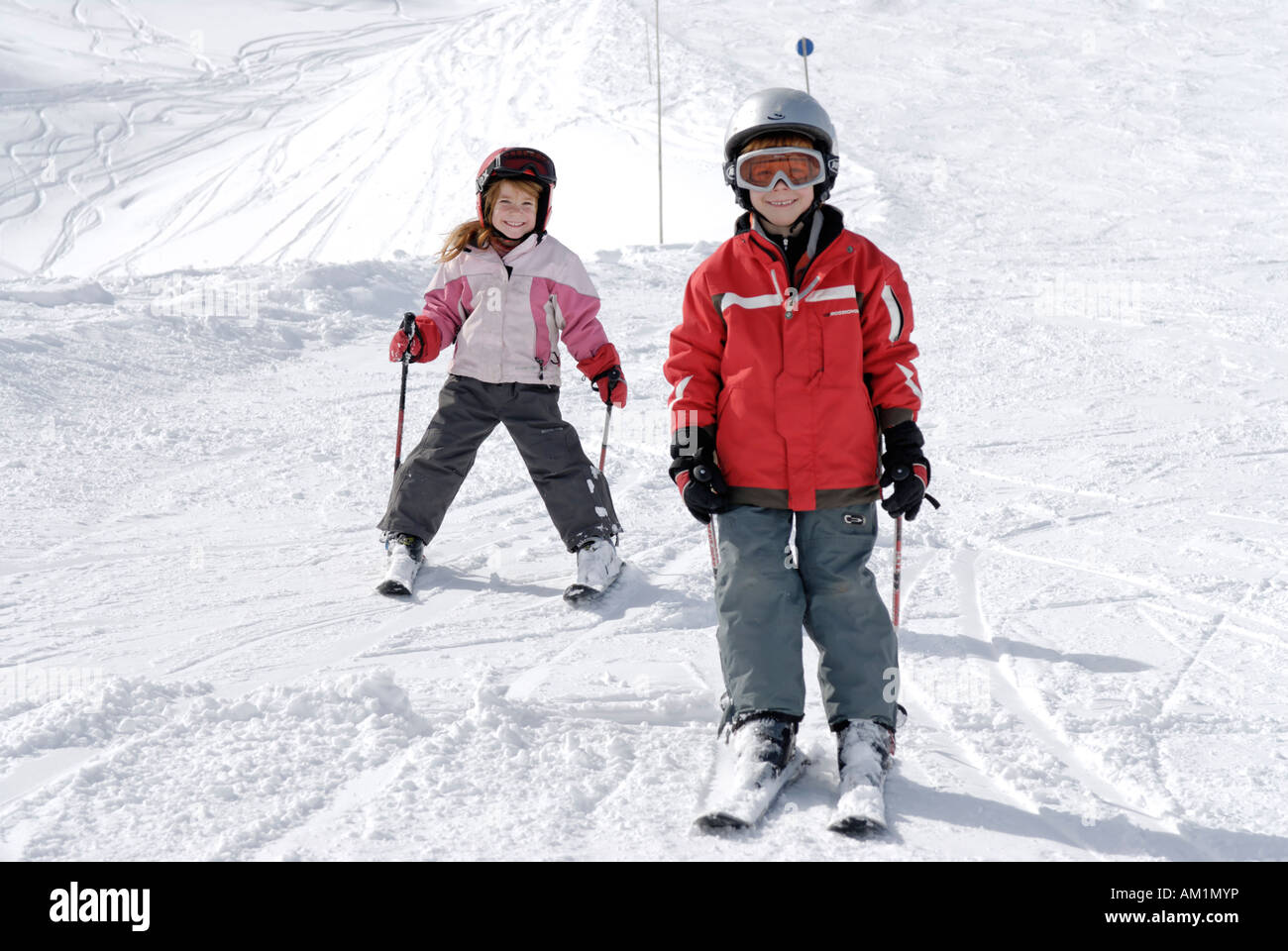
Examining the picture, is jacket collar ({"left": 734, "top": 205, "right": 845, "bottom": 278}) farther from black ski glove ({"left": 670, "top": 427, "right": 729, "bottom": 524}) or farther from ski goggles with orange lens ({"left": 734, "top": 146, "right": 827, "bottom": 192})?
black ski glove ({"left": 670, "top": 427, "right": 729, "bottom": 524})

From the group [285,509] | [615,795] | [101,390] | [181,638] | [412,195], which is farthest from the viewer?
[412,195]

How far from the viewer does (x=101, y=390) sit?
23.3 ft

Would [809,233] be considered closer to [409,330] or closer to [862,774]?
[862,774]

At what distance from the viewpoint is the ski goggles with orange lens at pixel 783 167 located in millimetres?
3002

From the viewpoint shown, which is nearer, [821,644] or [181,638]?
[821,644]

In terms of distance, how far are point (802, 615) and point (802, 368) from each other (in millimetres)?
648

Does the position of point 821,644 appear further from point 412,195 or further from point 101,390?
point 412,195

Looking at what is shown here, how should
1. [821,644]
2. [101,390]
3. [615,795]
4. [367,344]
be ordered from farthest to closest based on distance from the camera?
[367,344] → [101,390] → [821,644] → [615,795]

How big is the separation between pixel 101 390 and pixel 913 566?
5.20m

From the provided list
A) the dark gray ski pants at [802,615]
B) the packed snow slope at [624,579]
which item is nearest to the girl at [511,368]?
the packed snow slope at [624,579]
